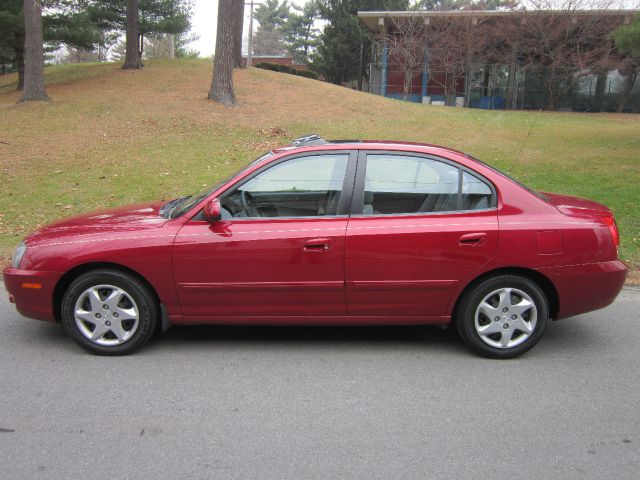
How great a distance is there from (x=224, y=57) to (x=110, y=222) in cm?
1297

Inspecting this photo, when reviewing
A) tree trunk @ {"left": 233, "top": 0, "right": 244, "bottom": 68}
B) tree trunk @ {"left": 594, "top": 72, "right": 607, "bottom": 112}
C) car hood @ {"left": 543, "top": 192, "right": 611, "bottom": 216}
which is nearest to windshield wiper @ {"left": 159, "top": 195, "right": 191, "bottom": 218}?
car hood @ {"left": 543, "top": 192, "right": 611, "bottom": 216}

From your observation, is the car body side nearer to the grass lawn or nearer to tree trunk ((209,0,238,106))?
the grass lawn

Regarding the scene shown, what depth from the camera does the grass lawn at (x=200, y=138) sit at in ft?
32.2

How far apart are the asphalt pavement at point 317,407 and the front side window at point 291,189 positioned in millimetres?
1081

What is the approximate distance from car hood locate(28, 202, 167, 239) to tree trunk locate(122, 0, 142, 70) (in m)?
19.5

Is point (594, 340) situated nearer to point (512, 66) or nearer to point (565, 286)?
point (565, 286)

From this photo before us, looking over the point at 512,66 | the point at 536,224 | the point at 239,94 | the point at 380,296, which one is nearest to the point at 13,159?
the point at 239,94

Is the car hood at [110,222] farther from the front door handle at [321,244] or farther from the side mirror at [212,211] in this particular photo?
the front door handle at [321,244]

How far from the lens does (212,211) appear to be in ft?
13.6

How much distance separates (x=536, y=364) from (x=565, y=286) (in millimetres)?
613

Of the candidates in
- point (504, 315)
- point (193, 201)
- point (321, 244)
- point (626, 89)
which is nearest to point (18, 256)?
point (193, 201)

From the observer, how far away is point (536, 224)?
4199mm

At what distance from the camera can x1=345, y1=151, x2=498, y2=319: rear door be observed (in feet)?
13.6

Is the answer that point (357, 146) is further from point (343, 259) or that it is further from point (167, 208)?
point (167, 208)
